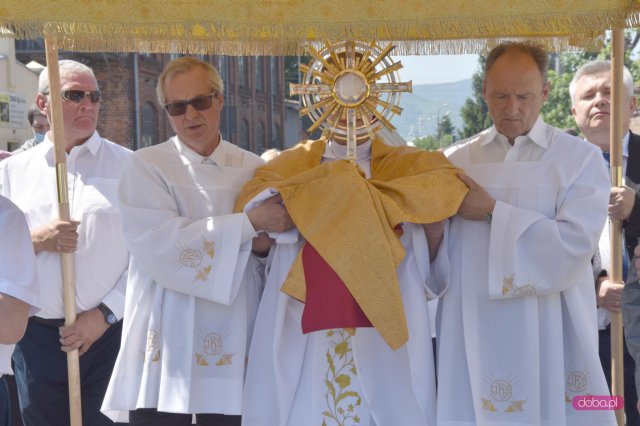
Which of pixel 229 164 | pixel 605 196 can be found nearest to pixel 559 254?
pixel 605 196

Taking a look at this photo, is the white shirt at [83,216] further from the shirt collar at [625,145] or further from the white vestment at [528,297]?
the shirt collar at [625,145]

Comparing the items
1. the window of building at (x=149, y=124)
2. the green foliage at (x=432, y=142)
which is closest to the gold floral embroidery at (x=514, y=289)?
the window of building at (x=149, y=124)

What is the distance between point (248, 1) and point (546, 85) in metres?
1.28

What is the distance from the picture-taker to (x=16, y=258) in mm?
2734

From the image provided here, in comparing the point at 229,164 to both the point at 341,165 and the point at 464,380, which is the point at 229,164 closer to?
the point at 341,165

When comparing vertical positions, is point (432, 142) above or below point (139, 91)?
above

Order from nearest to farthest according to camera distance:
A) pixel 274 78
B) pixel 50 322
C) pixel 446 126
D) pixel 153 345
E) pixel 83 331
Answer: pixel 153 345 < pixel 83 331 < pixel 50 322 < pixel 274 78 < pixel 446 126

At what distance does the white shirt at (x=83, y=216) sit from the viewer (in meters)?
4.04

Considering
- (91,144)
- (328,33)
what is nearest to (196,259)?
(328,33)

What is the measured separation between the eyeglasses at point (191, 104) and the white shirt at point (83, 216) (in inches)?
30.9

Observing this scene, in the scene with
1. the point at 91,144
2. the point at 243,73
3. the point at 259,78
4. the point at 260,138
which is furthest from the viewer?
the point at 260,138

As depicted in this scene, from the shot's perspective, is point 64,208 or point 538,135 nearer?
point 538,135

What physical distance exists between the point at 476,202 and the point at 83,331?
1.93 metres

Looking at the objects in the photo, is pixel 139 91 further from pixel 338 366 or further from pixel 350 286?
pixel 350 286
